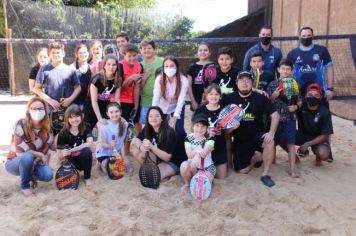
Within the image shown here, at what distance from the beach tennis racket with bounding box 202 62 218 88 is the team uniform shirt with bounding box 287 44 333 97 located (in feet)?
3.87

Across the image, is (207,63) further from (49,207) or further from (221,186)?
(49,207)

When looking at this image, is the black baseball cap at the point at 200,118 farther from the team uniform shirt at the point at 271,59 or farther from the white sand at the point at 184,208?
Result: the team uniform shirt at the point at 271,59

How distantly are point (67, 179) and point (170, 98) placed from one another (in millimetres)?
1406

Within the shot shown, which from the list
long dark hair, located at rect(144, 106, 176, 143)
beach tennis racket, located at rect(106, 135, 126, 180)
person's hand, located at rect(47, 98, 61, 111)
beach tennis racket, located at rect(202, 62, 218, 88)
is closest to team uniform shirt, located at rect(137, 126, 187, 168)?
long dark hair, located at rect(144, 106, 176, 143)

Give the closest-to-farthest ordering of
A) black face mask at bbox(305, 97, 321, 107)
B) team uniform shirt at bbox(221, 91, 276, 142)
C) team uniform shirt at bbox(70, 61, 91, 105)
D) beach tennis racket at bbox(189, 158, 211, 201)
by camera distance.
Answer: beach tennis racket at bbox(189, 158, 211, 201) < team uniform shirt at bbox(221, 91, 276, 142) < black face mask at bbox(305, 97, 321, 107) < team uniform shirt at bbox(70, 61, 91, 105)

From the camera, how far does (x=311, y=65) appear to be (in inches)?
191

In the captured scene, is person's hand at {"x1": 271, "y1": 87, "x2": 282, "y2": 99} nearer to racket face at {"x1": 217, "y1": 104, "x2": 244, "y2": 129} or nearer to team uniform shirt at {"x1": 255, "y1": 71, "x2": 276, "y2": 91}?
team uniform shirt at {"x1": 255, "y1": 71, "x2": 276, "y2": 91}

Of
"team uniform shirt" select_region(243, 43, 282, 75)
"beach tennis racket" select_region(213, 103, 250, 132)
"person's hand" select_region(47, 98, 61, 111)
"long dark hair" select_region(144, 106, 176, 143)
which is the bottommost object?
"long dark hair" select_region(144, 106, 176, 143)

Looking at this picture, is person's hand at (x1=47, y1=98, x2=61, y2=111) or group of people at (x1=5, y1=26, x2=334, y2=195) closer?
group of people at (x1=5, y1=26, x2=334, y2=195)

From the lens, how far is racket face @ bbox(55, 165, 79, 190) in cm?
374

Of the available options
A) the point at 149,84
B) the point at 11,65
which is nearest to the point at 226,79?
the point at 149,84

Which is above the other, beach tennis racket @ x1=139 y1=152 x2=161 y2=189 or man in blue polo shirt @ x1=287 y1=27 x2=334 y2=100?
man in blue polo shirt @ x1=287 y1=27 x2=334 y2=100

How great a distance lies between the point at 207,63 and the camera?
15.0ft

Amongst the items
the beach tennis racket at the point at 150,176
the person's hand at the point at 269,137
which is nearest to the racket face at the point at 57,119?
the beach tennis racket at the point at 150,176
